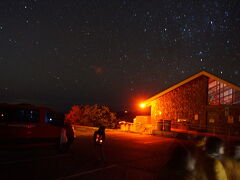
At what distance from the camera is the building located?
2275 centimetres

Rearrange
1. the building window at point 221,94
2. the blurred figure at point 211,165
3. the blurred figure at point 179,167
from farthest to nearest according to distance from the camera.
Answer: the building window at point 221,94, the blurred figure at point 211,165, the blurred figure at point 179,167

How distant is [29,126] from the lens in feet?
32.8

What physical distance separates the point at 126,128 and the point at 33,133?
1590 cm

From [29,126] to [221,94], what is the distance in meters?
19.1

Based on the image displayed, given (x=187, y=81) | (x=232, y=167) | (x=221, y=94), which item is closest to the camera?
(x=232, y=167)

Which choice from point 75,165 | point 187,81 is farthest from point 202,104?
point 75,165

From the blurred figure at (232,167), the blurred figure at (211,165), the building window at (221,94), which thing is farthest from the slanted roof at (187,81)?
the blurred figure at (211,165)

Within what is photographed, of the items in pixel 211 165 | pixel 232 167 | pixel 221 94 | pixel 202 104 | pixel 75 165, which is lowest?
pixel 75 165

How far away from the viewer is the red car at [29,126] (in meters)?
9.62

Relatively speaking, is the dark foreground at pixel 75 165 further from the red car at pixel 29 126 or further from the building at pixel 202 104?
the building at pixel 202 104

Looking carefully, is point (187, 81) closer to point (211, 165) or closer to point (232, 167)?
point (232, 167)

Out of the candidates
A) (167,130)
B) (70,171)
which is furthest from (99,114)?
(70,171)

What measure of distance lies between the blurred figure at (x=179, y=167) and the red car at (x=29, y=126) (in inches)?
333

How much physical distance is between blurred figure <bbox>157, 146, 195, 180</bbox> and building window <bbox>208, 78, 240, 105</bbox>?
22089 millimetres
